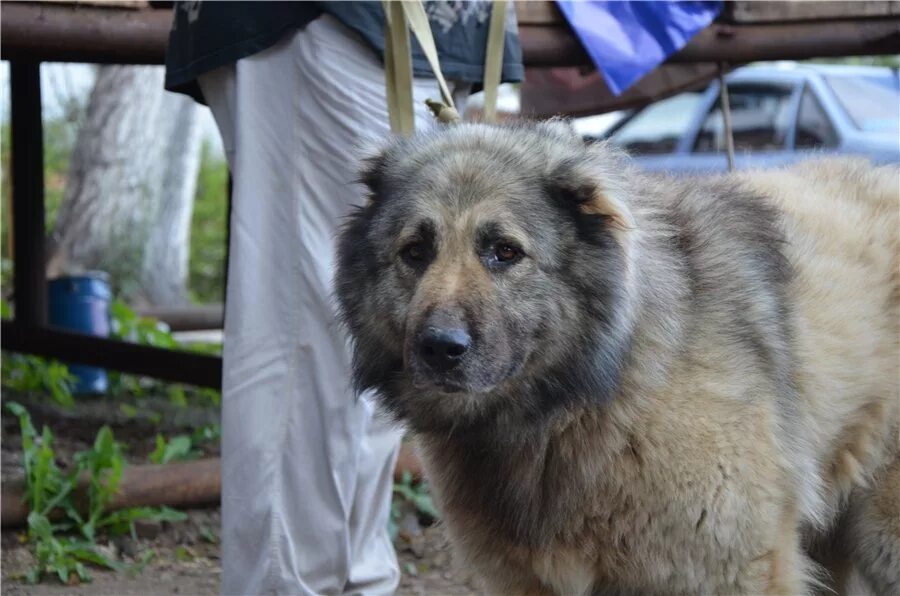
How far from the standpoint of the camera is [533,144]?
3.20 meters

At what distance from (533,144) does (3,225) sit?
32.3ft

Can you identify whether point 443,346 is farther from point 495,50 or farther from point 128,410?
point 128,410

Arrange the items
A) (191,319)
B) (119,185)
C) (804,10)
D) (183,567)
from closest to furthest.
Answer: (183,567) < (804,10) < (191,319) < (119,185)

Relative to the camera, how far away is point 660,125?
12695mm

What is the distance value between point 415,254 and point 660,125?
10.0 meters

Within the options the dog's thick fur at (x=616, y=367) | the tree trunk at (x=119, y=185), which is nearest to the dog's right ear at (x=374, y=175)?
the dog's thick fur at (x=616, y=367)

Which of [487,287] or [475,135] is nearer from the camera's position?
[487,287]

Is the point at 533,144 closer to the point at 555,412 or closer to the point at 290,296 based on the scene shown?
the point at 555,412

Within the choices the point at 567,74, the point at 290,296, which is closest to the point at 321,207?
the point at 290,296

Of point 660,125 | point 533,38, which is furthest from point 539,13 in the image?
point 660,125

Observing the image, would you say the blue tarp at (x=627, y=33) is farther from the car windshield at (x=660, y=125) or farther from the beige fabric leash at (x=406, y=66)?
the car windshield at (x=660, y=125)

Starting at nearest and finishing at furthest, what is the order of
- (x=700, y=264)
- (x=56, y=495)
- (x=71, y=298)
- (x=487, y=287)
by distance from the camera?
(x=487, y=287)
(x=700, y=264)
(x=56, y=495)
(x=71, y=298)

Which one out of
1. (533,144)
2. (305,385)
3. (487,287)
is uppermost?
(533,144)

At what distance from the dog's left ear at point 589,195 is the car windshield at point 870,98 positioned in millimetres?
8118
